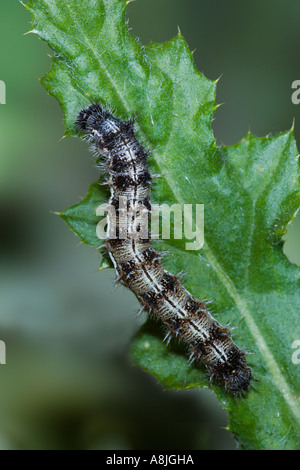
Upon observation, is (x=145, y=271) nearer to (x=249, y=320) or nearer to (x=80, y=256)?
(x=249, y=320)

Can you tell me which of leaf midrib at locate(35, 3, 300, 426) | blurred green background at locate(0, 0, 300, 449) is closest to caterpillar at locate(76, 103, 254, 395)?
leaf midrib at locate(35, 3, 300, 426)

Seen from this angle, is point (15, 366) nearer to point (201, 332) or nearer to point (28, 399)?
point (28, 399)

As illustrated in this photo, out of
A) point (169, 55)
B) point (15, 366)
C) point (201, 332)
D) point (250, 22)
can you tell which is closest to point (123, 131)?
point (169, 55)

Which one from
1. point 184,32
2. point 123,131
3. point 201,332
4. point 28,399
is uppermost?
point 184,32

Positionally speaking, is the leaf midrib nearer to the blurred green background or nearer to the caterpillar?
the caterpillar

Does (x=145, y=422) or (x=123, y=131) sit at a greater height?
(x=123, y=131)

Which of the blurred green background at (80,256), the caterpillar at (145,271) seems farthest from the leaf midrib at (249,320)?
the blurred green background at (80,256)

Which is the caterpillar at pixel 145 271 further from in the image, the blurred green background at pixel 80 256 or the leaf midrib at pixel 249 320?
the blurred green background at pixel 80 256

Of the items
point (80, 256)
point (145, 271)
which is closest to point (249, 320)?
point (145, 271)
